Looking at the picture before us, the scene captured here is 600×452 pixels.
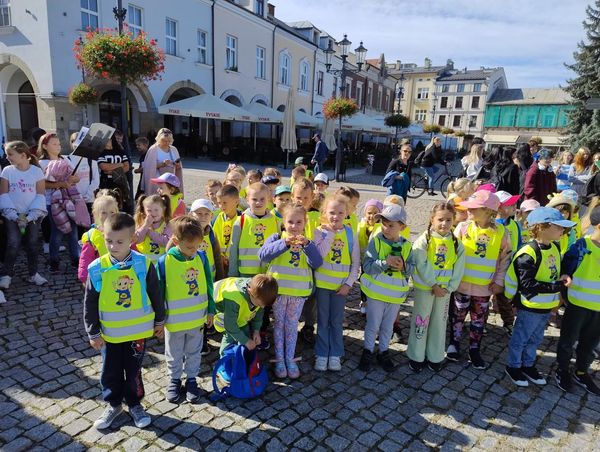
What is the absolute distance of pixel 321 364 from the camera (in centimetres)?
372

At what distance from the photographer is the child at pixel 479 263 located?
378 centimetres

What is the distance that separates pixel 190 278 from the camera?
3037mm

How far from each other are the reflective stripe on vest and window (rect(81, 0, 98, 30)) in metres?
16.2

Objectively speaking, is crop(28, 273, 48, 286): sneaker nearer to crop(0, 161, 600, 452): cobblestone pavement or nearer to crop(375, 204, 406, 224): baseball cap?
crop(0, 161, 600, 452): cobblestone pavement

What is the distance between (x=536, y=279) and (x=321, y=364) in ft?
6.52

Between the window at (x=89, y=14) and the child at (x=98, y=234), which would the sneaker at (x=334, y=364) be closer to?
the child at (x=98, y=234)

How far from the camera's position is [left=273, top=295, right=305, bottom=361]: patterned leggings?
355 cm

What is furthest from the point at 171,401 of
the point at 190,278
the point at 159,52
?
the point at 159,52

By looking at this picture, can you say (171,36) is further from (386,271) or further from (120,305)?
(120,305)

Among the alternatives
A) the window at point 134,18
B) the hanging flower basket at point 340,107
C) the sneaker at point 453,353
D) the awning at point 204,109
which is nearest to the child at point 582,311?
the sneaker at point 453,353

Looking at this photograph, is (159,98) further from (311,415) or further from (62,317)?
(311,415)

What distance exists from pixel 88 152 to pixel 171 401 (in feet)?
12.3

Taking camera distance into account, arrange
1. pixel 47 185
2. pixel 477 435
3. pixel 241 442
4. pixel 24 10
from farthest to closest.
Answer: pixel 24 10 → pixel 47 185 → pixel 477 435 → pixel 241 442

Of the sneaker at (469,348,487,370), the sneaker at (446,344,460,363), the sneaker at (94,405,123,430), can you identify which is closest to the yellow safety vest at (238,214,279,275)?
the sneaker at (94,405,123,430)
